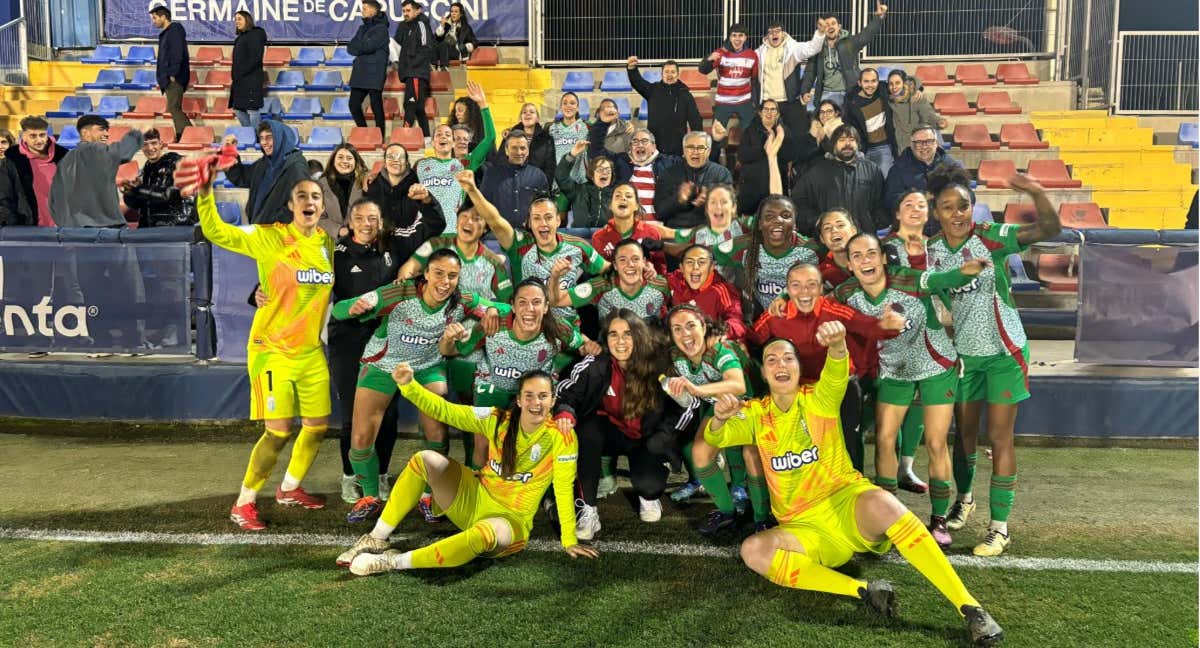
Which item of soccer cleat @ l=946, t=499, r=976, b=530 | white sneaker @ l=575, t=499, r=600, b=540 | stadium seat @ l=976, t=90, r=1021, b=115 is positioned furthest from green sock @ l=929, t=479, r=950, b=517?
stadium seat @ l=976, t=90, r=1021, b=115

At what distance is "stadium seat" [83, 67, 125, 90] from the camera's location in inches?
522

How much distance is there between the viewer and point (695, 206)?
676 centimetres

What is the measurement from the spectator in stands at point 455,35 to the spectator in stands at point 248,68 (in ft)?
6.71

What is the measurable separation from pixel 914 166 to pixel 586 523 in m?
4.00

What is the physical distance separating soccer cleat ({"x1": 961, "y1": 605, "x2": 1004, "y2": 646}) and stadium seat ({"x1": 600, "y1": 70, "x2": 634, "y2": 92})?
9737 millimetres

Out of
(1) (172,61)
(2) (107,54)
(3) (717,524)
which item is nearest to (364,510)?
(3) (717,524)

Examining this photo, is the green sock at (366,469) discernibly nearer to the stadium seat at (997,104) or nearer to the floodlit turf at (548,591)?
the floodlit turf at (548,591)

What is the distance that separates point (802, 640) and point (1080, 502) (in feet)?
8.13

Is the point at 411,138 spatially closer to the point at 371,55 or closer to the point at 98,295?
the point at 371,55

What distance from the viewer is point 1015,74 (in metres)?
12.2

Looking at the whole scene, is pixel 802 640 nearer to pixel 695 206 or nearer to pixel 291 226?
pixel 291 226

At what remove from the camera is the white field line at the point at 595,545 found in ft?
14.5

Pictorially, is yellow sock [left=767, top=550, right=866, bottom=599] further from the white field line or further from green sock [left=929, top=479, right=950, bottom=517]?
green sock [left=929, top=479, right=950, bottom=517]

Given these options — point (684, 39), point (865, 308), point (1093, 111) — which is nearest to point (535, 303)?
point (865, 308)
